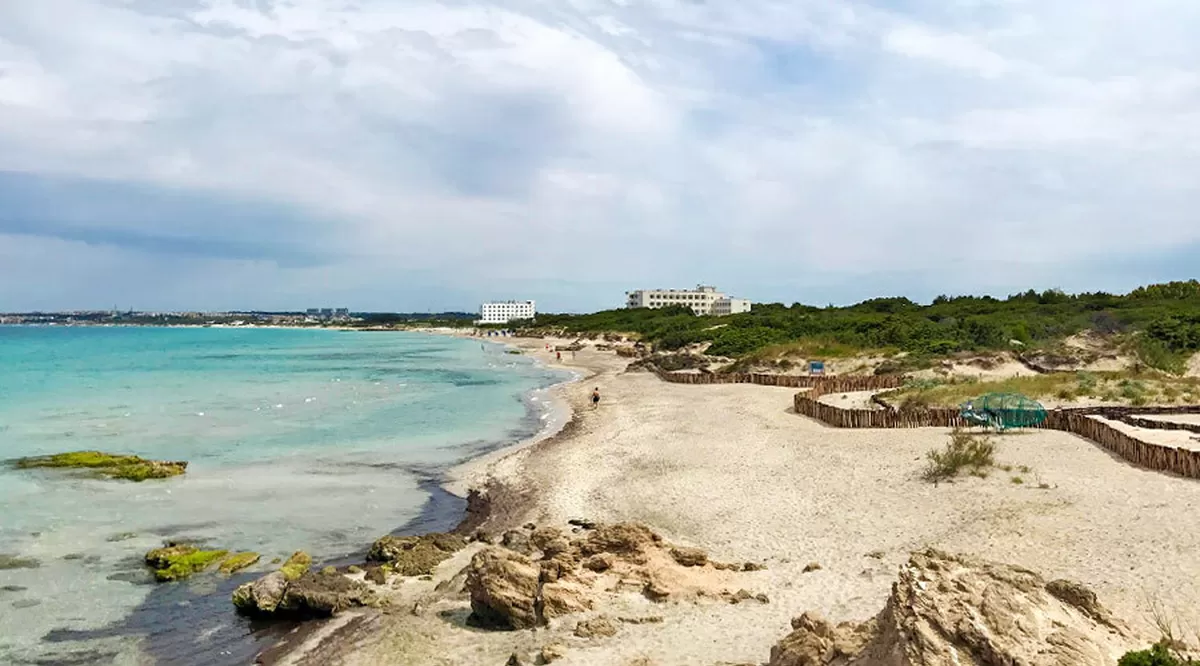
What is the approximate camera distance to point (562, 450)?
2848 centimetres

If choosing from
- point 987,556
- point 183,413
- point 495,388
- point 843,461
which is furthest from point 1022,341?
point 183,413

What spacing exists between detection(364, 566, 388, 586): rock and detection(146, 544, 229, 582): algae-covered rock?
3.69 m

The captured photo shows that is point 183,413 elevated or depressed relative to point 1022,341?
depressed

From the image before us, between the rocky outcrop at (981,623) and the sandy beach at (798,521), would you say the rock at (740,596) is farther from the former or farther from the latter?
the rocky outcrop at (981,623)

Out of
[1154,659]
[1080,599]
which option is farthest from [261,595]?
[1154,659]

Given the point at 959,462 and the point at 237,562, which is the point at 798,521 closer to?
the point at 959,462

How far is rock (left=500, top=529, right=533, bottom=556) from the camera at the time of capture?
15719 mm

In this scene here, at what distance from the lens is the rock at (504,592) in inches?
481

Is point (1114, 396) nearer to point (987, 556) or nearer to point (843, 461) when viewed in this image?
point (843, 461)

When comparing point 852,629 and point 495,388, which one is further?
point 495,388

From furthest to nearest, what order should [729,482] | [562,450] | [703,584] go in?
[562,450], [729,482], [703,584]

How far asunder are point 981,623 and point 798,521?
1019 centimetres

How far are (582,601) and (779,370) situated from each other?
4270cm

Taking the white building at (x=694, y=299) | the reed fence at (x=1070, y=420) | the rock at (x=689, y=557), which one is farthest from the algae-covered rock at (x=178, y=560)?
the white building at (x=694, y=299)
